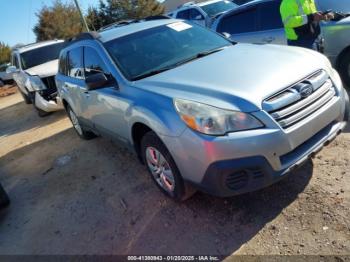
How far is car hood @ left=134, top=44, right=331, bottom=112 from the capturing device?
2852 mm

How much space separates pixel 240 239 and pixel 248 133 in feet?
2.96

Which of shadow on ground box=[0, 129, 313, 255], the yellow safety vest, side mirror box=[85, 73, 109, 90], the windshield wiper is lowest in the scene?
shadow on ground box=[0, 129, 313, 255]

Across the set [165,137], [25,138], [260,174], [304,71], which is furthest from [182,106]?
[25,138]

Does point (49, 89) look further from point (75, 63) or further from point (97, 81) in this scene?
point (97, 81)

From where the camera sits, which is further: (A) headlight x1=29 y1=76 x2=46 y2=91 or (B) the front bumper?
(A) headlight x1=29 y1=76 x2=46 y2=91

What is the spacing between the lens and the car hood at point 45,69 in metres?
8.91

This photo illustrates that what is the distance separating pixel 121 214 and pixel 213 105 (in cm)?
165

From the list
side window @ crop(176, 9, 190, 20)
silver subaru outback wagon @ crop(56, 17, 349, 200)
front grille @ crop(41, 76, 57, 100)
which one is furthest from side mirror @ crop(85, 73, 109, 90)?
side window @ crop(176, 9, 190, 20)

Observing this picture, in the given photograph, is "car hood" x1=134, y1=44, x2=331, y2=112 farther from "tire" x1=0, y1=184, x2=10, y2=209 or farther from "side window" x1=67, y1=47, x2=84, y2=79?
"tire" x1=0, y1=184, x2=10, y2=209

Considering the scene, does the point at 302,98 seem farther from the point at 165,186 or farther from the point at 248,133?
the point at 165,186

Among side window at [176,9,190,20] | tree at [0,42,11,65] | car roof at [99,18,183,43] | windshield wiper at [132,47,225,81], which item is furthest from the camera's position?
tree at [0,42,11,65]

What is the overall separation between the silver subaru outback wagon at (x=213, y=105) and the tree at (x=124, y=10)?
93.2 ft

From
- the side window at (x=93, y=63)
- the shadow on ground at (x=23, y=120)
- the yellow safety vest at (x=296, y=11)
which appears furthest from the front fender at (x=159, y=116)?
the shadow on ground at (x=23, y=120)

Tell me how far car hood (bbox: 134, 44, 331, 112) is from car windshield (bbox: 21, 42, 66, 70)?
7.61 m
